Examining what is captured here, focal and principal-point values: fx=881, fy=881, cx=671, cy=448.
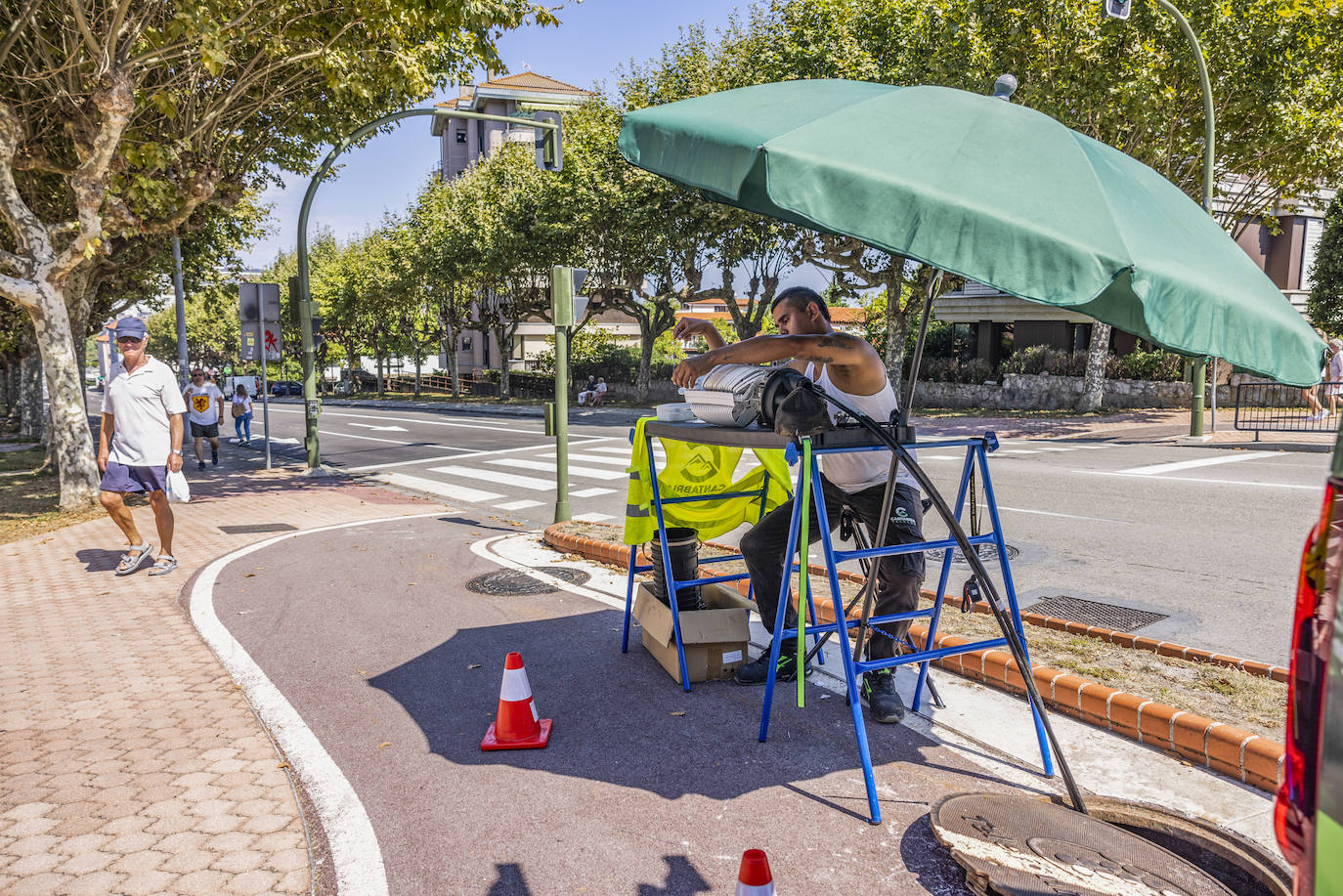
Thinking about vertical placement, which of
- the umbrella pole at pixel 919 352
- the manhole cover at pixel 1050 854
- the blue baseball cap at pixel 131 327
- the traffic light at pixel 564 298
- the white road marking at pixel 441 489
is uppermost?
the traffic light at pixel 564 298

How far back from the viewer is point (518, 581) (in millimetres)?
7066

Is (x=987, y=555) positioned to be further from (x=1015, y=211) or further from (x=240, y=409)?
(x=240, y=409)

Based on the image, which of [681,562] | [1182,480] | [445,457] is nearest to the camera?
[681,562]

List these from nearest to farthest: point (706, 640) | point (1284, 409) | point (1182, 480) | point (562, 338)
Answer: point (706, 640) < point (562, 338) < point (1182, 480) < point (1284, 409)

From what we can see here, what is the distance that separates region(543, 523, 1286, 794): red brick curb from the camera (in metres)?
3.46

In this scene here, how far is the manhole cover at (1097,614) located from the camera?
5.53 metres

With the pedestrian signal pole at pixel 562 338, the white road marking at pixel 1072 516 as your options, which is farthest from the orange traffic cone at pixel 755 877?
the white road marking at pixel 1072 516

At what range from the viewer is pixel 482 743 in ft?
12.9

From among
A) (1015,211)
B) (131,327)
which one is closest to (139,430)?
(131,327)

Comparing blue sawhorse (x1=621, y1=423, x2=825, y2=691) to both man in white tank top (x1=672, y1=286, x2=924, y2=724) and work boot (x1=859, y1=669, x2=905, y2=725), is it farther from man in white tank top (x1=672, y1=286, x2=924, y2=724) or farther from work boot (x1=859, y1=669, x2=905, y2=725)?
work boot (x1=859, y1=669, x2=905, y2=725)

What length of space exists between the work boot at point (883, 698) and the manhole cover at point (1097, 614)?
197 centimetres

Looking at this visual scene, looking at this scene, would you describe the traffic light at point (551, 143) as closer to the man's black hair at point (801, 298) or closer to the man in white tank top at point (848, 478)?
the man's black hair at point (801, 298)

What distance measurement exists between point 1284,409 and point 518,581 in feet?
62.5

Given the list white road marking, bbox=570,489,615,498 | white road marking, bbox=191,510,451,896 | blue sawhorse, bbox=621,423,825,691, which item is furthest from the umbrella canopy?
white road marking, bbox=570,489,615,498
